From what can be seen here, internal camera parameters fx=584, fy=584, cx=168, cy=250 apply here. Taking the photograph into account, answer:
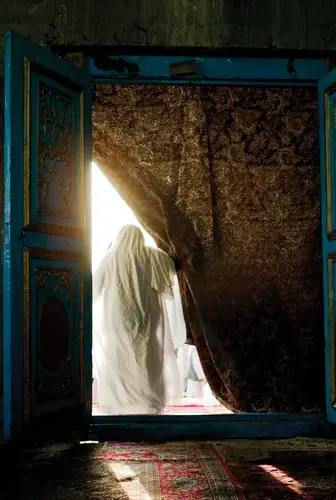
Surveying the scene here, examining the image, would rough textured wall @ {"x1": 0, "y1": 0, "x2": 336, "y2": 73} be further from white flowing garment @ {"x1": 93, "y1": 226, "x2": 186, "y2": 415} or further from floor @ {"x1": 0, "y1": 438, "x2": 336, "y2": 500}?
floor @ {"x1": 0, "y1": 438, "x2": 336, "y2": 500}

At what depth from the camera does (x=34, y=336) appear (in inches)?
112

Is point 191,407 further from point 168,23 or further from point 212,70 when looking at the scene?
point 168,23

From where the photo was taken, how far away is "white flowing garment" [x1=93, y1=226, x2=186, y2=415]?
4.34 meters

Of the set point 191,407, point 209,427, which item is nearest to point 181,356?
point 191,407

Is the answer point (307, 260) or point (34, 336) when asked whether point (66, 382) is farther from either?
point (307, 260)

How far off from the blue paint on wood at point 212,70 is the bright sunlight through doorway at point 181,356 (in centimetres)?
62

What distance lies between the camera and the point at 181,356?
5355 mm

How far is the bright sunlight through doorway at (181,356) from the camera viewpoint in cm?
462

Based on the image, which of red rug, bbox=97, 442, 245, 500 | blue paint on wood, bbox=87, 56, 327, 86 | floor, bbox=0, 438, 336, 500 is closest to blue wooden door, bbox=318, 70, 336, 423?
blue paint on wood, bbox=87, 56, 327, 86

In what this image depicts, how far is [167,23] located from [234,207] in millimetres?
1152

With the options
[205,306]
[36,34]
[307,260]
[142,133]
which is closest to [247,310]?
[205,306]

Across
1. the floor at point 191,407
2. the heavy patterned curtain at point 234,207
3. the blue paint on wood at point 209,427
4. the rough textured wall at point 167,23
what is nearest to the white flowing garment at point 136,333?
the floor at point 191,407

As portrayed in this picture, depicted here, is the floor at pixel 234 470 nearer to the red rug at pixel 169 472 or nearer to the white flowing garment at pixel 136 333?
the red rug at pixel 169 472

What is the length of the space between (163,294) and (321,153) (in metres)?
1.65
